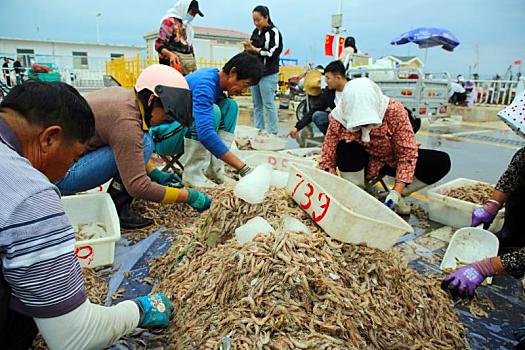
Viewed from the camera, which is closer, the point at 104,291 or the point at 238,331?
the point at 238,331

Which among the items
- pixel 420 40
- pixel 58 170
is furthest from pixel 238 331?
pixel 420 40

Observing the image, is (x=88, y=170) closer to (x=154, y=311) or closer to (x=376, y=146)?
(x=154, y=311)

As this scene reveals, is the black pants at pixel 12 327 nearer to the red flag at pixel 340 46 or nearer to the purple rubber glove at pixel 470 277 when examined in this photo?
the purple rubber glove at pixel 470 277

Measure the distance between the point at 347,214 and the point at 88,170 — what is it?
5.68 ft

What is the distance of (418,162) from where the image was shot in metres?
3.21

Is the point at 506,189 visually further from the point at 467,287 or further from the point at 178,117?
the point at 178,117

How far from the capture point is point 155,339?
66.4 inches

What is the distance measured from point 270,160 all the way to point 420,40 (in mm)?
11998

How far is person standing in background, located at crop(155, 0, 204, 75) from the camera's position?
446 centimetres

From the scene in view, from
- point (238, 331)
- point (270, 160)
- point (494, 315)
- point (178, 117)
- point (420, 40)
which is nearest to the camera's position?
point (238, 331)

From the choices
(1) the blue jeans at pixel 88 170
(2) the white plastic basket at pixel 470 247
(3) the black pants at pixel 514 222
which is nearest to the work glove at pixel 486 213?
(3) the black pants at pixel 514 222

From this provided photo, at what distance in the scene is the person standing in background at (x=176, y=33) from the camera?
4465 mm

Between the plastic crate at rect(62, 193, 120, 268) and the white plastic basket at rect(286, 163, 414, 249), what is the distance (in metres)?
1.12

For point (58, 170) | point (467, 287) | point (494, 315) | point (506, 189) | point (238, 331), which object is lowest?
point (494, 315)
